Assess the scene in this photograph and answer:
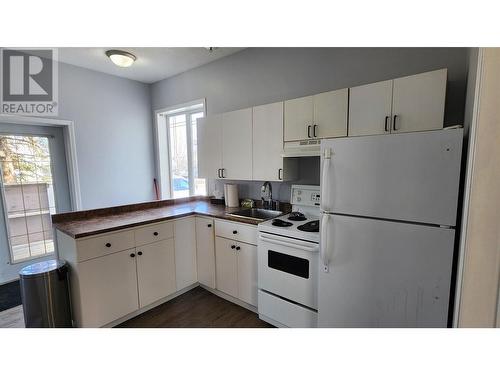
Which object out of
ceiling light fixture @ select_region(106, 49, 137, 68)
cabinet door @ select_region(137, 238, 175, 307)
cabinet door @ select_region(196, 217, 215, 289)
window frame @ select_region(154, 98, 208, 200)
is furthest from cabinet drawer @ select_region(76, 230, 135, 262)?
ceiling light fixture @ select_region(106, 49, 137, 68)

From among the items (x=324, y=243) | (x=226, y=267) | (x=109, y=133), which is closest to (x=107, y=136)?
(x=109, y=133)

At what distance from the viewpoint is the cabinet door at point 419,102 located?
4.76 ft

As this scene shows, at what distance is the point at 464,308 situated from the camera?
91 cm

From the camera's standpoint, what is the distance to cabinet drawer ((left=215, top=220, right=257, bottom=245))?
213 cm

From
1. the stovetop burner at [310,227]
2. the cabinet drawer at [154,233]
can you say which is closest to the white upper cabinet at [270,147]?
the stovetop burner at [310,227]

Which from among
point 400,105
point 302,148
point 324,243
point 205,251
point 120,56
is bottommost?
point 205,251

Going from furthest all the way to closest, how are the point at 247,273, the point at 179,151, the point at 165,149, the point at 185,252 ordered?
the point at 165,149
the point at 179,151
the point at 185,252
the point at 247,273

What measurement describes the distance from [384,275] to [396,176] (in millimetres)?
593

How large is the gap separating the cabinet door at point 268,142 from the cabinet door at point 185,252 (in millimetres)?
941

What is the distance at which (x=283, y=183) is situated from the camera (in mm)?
2590

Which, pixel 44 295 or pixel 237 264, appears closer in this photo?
pixel 44 295

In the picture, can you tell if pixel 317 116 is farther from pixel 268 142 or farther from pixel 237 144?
pixel 237 144

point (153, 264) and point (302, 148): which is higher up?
point (302, 148)

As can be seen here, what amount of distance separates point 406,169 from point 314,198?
1.01 m
